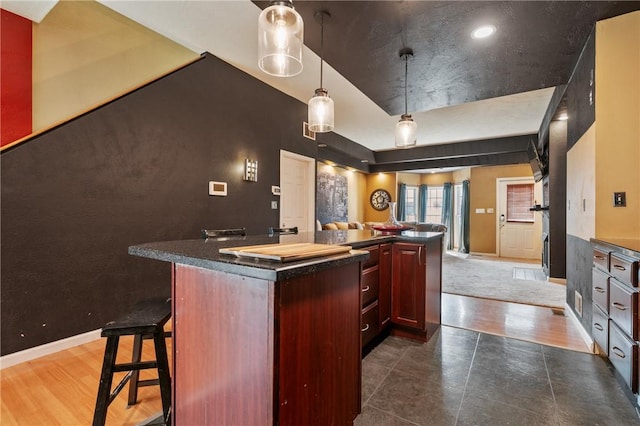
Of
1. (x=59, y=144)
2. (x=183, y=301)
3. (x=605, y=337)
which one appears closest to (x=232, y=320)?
(x=183, y=301)

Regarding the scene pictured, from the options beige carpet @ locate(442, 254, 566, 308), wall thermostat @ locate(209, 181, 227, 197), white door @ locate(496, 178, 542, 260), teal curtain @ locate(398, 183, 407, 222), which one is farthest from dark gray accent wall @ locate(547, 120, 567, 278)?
wall thermostat @ locate(209, 181, 227, 197)

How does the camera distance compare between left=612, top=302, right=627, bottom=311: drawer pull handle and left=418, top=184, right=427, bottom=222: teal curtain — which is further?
left=418, top=184, right=427, bottom=222: teal curtain

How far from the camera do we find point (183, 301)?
3.88 ft

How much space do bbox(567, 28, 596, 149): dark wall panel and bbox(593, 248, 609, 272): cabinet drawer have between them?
1.02 metres

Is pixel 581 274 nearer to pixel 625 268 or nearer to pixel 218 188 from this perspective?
pixel 625 268

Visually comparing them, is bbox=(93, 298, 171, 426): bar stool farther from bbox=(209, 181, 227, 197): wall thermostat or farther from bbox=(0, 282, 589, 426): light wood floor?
bbox=(209, 181, 227, 197): wall thermostat

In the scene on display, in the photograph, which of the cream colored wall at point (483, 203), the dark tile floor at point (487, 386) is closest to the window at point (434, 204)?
the cream colored wall at point (483, 203)

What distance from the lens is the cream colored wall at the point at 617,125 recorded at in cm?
207

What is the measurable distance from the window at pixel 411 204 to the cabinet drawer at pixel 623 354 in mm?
7609

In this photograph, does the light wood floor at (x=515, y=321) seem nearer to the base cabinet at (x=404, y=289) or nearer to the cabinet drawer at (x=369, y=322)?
the base cabinet at (x=404, y=289)

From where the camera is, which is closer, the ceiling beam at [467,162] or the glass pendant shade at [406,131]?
the glass pendant shade at [406,131]

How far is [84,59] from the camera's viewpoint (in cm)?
246

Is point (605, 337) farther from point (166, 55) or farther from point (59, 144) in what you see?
point (166, 55)

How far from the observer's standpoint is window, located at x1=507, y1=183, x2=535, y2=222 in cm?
721
